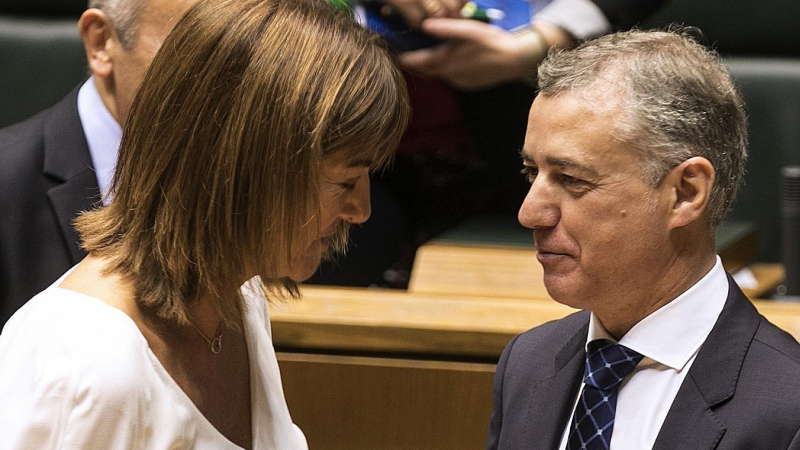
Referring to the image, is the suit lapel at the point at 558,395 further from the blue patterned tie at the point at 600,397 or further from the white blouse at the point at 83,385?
the white blouse at the point at 83,385

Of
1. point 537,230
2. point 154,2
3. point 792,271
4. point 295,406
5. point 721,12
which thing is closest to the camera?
point 537,230

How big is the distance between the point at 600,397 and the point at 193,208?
593 mm

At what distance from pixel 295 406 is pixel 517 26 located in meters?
1.11

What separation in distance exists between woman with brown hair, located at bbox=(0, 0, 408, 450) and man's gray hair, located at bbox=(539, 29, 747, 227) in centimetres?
26

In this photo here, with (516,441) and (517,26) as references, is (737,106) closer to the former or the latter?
(516,441)

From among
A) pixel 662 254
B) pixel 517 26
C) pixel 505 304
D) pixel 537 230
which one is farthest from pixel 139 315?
pixel 517 26

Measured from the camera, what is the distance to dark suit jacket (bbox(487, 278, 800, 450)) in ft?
4.41

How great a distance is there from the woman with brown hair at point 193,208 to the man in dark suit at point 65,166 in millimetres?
448

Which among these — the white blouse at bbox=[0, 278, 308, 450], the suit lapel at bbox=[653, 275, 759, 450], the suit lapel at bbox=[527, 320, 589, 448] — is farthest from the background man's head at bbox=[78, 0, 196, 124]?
the suit lapel at bbox=[653, 275, 759, 450]

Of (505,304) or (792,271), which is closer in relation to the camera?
(505,304)

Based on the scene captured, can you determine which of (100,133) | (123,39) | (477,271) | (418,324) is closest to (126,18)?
(123,39)

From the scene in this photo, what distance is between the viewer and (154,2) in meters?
1.89

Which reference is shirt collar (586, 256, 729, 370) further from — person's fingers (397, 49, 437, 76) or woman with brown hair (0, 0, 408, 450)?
person's fingers (397, 49, 437, 76)

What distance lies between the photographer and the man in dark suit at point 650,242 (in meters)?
1.39
